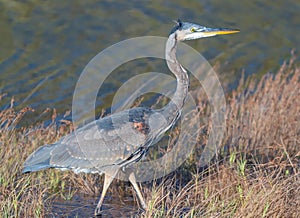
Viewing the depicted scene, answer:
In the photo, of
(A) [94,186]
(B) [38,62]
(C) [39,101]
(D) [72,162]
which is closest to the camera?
(D) [72,162]

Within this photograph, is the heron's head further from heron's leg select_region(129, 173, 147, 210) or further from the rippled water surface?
the rippled water surface

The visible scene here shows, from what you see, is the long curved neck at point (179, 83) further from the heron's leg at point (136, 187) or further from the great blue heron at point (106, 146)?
the heron's leg at point (136, 187)

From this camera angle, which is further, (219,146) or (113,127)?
(219,146)

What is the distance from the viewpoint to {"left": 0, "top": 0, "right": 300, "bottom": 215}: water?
1149cm

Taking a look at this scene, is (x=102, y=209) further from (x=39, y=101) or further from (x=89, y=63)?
(x=89, y=63)

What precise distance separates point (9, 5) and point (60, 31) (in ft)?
4.47

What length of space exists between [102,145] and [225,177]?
1183 millimetres

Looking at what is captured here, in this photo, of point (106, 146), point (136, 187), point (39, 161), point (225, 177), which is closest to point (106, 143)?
point (106, 146)

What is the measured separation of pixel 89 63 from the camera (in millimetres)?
12211

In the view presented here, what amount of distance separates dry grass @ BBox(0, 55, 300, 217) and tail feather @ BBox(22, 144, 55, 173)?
0.37ft

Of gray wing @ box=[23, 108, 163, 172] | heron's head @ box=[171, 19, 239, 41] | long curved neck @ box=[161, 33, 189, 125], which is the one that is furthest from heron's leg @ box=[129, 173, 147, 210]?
heron's head @ box=[171, 19, 239, 41]

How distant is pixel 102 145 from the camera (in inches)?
255

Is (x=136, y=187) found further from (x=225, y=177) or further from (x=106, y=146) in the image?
(x=225, y=177)

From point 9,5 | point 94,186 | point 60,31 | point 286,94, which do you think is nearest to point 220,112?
point 286,94
